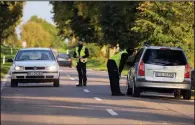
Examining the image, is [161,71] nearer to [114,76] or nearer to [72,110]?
[114,76]

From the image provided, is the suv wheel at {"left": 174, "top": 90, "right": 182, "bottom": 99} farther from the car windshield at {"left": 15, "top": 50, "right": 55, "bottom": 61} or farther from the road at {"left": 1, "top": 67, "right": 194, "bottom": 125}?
the car windshield at {"left": 15, "top": 50, "right": 55, "bottom": 61}

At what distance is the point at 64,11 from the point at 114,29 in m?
20.5

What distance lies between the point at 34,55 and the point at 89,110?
10.6 m

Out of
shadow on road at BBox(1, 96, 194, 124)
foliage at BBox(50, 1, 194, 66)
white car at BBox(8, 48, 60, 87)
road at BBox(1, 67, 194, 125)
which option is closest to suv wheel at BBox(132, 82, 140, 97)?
road at BBox(1, 67, 194, 125)

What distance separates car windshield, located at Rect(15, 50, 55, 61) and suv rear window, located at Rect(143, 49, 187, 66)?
6592 mm

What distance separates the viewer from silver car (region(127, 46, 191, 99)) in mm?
18828

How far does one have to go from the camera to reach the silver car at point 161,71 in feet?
61.8

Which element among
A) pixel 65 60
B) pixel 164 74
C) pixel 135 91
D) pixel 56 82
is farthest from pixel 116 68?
pixel 65 60

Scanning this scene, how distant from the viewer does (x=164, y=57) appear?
63.1 ft

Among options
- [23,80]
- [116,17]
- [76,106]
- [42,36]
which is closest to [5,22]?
[116,17]

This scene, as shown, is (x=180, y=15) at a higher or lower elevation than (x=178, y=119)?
higher

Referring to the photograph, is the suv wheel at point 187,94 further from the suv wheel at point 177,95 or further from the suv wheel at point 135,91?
the suv wheel at point 135,91

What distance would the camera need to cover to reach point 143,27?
39.4m

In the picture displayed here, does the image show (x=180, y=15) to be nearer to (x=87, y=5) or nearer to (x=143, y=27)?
(x=143, y=27)
